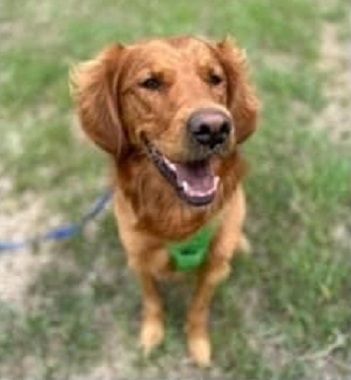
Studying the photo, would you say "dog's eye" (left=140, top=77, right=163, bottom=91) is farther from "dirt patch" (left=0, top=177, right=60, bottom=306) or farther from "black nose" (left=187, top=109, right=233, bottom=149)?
"dirt patch" (left=0, top=177, right=60, bottom=306)

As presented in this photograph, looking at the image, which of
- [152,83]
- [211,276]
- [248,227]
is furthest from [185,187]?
[248,227]

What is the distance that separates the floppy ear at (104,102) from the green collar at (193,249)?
409 mm

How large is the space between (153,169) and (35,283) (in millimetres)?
1003

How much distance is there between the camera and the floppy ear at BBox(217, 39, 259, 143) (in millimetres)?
3605

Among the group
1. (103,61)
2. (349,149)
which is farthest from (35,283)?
(349,149)

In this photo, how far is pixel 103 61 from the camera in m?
3.57

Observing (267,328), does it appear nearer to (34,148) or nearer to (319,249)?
(319,249)

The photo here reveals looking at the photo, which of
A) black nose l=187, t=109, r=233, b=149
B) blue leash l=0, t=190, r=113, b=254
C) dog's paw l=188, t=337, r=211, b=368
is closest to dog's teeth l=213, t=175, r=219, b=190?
black nose l=187, t=109, r=233, b=149

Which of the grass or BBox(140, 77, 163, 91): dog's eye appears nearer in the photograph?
BBox(140, 77, 163, 91): dog's eye

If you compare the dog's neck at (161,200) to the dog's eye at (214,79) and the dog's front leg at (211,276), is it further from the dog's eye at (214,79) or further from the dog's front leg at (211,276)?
the dog's eye at (214,79)

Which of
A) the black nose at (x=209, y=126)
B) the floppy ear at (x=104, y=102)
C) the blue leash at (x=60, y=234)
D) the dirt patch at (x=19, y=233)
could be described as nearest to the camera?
the black nose at (x=209, y=126)

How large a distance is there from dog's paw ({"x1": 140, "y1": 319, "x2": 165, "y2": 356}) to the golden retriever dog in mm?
190

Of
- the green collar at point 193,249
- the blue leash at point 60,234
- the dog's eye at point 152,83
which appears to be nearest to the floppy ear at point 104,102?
the dog's eye at point 152,83

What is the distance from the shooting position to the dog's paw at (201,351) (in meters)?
4.04
